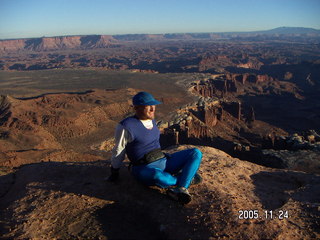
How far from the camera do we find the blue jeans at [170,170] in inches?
154

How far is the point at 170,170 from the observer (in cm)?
428

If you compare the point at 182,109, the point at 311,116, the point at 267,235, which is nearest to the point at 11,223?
the point at 267,235

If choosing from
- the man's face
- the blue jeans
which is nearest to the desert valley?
the blue jeans

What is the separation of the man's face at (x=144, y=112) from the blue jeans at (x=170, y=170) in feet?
2.29

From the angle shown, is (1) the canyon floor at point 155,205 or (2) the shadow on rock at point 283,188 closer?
(1) the canyon floor at point 155,205

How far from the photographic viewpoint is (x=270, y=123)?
3575 centimetres

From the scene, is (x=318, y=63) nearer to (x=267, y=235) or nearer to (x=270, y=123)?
(x=270, y=123)

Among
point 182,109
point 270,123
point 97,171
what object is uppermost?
point 97,171

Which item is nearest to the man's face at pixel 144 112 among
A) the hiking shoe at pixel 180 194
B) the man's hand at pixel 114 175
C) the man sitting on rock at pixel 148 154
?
the man sitting on rock at pixel 148 154

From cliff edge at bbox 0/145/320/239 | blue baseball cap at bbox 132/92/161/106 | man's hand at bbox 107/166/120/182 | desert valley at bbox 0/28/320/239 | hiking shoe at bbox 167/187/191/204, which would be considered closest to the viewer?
cliff edge at bbox 0/145/320/239

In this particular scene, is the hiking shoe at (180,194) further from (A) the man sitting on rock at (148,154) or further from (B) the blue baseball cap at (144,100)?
(B) the blue baseball cap at (144,100)

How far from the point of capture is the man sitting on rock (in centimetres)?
386

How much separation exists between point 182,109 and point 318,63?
170 ft

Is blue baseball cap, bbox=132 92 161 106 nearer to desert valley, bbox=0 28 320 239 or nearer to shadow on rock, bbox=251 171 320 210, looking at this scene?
desert valley, bbox=0 28 320 239
